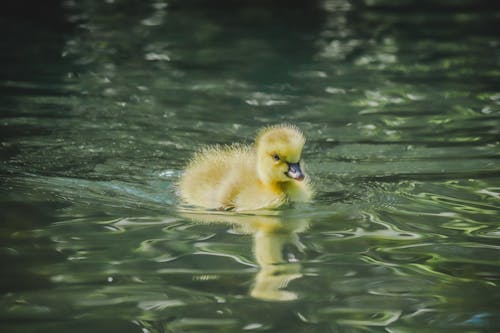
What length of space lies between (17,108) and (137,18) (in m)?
5.02

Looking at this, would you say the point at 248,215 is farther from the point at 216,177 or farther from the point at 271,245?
the point at 271,245

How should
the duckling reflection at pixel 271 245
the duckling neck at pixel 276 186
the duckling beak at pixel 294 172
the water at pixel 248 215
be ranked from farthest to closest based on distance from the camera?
the duckling neck at pixel 276 186
the duckling beak at pixel 294 172
the duckling reflection at pixel 271 245
the water at pixel 248 215

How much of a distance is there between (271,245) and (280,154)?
79cm

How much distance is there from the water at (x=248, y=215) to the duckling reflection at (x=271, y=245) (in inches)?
0.6

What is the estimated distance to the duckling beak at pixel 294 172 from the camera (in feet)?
16.6

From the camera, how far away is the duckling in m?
5.14

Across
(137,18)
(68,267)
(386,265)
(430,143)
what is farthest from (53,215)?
(137,18)

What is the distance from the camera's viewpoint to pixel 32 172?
573 centimetres

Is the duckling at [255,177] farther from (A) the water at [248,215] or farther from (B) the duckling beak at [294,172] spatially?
(A) the water at [248,215]

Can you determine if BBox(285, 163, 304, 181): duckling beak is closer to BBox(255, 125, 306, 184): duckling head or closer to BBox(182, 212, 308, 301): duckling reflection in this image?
BBox(255, 125, 306, 184): duckling head

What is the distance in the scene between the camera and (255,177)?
5391 mm

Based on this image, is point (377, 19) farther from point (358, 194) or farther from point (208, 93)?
point (358, 194)

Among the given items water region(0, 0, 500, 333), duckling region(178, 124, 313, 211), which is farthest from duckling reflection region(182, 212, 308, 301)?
duckling region(178, 124, 313, 211)

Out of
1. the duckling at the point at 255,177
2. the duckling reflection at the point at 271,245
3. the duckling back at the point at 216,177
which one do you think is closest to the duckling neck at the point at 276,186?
the duckling at the point at 255,177
